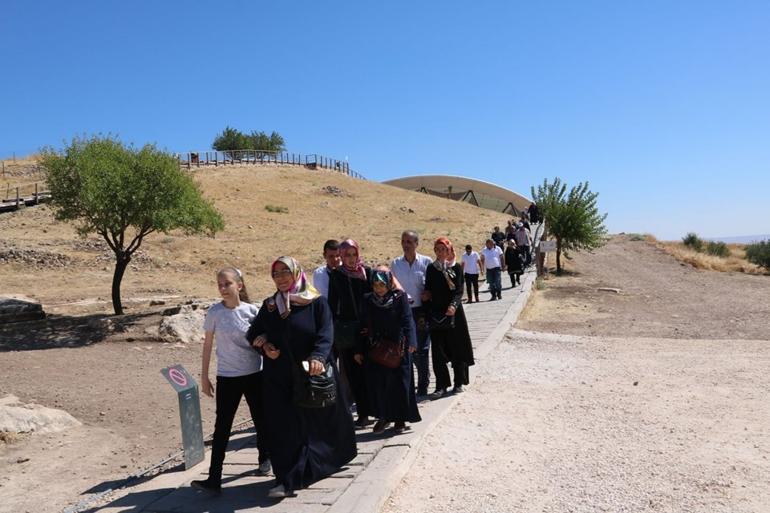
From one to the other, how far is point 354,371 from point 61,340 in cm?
1053

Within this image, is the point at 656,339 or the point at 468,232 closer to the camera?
the point at 656,339

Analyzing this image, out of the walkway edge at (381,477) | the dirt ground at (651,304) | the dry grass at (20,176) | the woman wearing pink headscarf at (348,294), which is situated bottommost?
the walkway edge at (381,477)

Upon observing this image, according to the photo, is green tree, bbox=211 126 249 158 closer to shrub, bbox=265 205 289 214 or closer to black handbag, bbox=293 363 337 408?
shrub, bbox=265 205 289 214

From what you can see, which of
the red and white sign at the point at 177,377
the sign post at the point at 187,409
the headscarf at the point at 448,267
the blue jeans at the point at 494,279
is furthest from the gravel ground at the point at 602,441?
the blue jeans at the point at 494,279

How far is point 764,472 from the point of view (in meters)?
5.20

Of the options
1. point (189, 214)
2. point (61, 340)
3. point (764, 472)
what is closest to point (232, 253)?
point (189, 214)

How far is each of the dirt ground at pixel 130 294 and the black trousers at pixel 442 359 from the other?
2.79m

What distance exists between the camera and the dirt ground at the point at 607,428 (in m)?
4.76

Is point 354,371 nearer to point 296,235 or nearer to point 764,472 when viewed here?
point 764,472

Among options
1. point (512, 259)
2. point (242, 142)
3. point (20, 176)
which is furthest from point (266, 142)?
point (512, 259)

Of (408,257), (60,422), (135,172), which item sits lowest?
(60,422)

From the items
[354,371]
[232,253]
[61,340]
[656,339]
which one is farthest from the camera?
[232,253]

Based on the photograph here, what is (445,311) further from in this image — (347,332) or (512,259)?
(512,259)

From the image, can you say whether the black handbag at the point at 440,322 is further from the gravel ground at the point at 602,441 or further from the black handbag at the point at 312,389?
the black handbag at the point at 312,389
